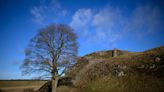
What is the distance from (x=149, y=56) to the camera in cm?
2117

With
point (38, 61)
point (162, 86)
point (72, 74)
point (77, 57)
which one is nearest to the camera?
point (162, 86)

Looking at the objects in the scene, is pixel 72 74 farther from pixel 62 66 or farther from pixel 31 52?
pixel 31 52

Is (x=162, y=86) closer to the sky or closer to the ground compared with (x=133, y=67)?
closer to the ground

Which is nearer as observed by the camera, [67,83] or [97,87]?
[97,87]

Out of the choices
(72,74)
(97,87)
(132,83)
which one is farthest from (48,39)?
(132,83)

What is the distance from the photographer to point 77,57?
67.5 ft

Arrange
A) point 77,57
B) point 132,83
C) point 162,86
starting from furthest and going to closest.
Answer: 1. point 77,57
2. point 132,83
3. point 162,86

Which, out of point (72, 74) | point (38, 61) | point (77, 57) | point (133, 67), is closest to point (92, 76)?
point (72, 74)

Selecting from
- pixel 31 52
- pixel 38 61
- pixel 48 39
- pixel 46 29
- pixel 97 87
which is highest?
pixel 46 29

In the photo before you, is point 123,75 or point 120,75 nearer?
point 123,75

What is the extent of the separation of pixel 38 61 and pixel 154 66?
15.9 m

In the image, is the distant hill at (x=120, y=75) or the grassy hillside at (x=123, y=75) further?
the distant hill at (x=120, y=75)

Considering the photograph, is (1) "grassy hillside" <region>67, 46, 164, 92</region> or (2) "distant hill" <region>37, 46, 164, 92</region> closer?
(1) "grassy hillside" <region>67, 46, 164, 92</region>

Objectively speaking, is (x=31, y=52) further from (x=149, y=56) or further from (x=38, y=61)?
(x=149, y=56)
